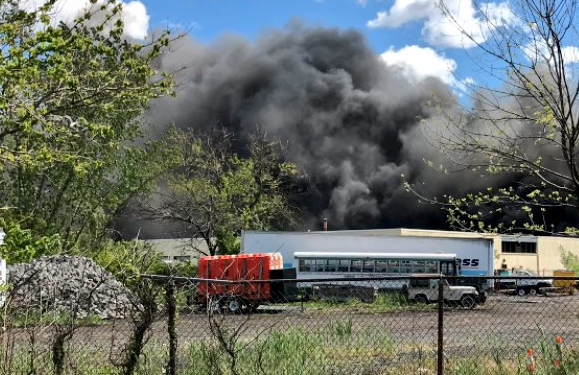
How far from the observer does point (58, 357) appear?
5.36 meters

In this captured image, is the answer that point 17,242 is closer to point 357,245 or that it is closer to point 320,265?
→ point 320,265

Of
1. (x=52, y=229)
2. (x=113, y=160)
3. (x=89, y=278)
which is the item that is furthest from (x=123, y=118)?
(x=89, y=278)

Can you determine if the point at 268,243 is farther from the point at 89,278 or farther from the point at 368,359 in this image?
the point at 368,359

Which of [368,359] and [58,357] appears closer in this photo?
[58,357]

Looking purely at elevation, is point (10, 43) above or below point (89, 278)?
above

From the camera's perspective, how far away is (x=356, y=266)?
33031mm

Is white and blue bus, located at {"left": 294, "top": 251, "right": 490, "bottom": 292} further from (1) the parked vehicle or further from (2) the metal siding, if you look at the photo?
(1) the parked vehicle

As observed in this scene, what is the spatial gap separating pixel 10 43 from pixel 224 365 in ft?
22.0

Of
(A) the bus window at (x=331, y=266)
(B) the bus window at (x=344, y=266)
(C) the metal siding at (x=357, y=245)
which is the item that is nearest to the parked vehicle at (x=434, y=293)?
(C) the metal siding at (x=357, y=245)

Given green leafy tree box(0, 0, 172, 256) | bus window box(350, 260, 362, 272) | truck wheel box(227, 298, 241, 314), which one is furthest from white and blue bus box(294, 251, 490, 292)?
truck wheel box(227, 298, 241, 314)

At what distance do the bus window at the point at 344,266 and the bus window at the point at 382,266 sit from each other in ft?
5.25

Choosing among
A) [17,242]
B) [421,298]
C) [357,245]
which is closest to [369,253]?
[357,245]

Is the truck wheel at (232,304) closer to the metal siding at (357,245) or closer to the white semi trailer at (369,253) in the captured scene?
the white semi trailer at (369,253)

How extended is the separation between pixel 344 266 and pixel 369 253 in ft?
5.04
